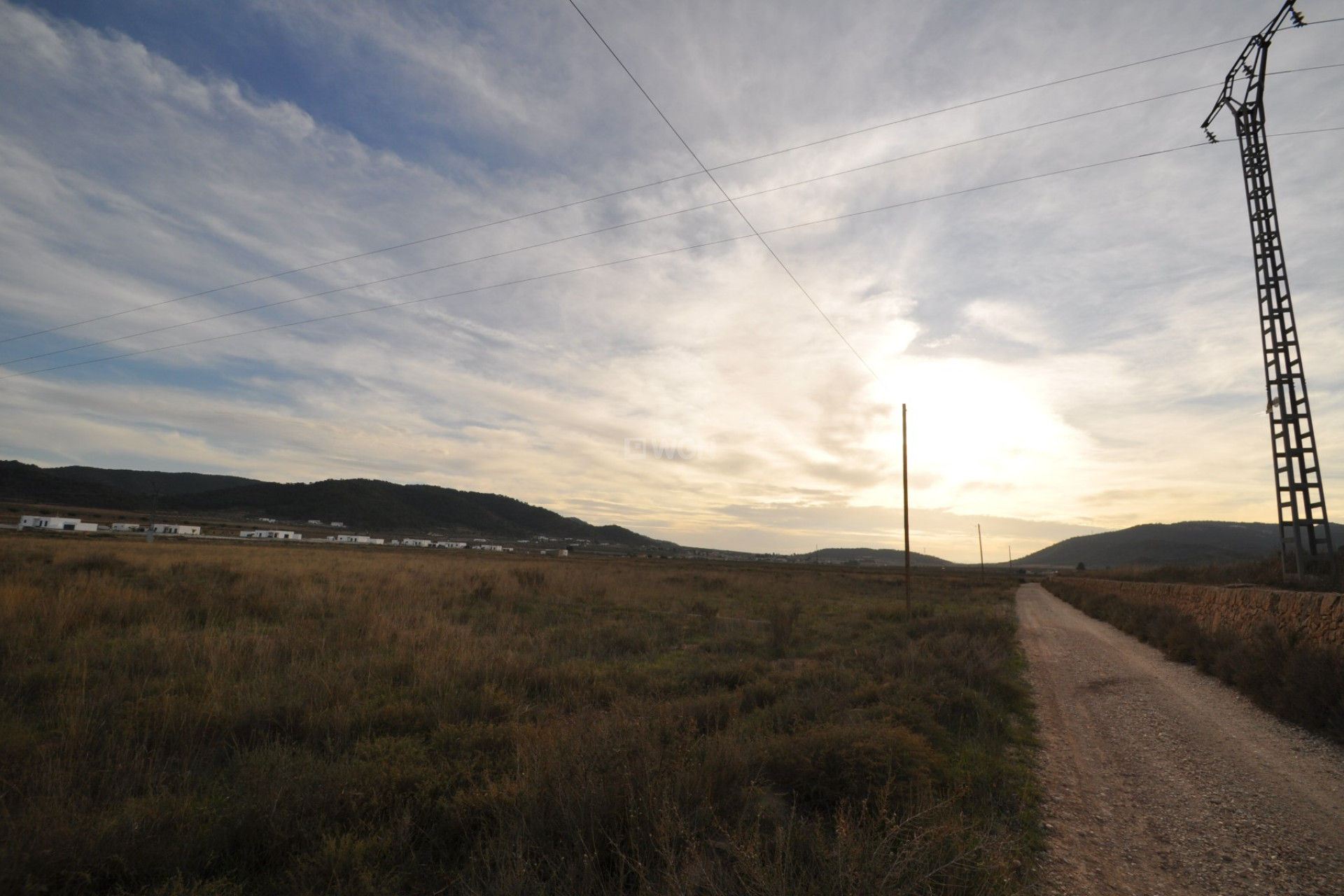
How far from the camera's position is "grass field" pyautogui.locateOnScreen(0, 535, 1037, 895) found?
407cm

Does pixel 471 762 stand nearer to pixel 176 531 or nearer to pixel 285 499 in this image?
pixel 176 531

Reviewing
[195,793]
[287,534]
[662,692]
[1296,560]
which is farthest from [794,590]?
[287,534]

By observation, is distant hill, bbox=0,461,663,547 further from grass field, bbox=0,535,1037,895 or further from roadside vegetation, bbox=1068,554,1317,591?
roadside vegetation, bbox=1068,554,1317,591

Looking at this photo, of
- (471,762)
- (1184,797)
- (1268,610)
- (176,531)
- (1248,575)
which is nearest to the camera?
Result: (471,762)

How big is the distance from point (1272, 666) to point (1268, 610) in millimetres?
3561

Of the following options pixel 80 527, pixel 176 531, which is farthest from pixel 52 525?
pixel 176 531

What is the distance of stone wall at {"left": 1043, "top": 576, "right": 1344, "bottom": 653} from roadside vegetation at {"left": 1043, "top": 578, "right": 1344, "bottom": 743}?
25cm

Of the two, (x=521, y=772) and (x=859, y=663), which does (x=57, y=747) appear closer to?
(x=521, y=772)

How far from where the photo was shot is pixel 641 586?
3231 centimetres

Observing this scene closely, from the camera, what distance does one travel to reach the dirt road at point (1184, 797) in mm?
4789

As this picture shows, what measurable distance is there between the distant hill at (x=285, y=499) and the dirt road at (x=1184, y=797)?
151704 millimetres

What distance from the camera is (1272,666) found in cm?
1084

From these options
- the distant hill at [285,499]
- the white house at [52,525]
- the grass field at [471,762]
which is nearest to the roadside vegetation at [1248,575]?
→ the grass field at [471,762]

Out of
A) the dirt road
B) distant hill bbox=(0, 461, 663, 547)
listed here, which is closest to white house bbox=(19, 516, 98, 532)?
distant hill bbox=(0, 461, 663, 547)
